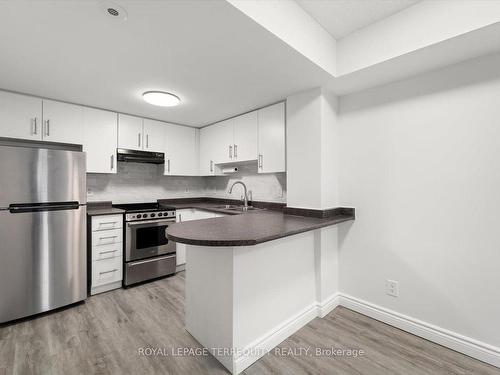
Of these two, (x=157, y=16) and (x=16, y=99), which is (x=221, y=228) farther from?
(x=16, y=99)

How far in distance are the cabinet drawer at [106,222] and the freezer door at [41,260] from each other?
0.53 ft

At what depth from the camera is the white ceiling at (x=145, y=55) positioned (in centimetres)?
130

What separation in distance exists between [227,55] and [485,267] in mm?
2379

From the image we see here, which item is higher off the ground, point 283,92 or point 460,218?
point 283,92

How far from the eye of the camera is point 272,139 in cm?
268

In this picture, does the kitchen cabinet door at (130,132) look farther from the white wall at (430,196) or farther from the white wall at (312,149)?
the white wall at (430,196)

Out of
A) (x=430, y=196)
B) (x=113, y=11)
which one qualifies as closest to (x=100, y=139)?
(x=113, y=11)

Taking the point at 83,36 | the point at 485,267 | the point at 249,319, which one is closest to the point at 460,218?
the point at 485,267

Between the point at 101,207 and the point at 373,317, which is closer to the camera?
the point at 373,317

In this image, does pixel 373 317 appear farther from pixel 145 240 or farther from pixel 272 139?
pixel 145 240

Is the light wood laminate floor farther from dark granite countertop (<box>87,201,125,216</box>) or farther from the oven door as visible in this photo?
dark granite countertop (<box>87,201,125,216</box>)

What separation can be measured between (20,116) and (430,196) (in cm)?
390

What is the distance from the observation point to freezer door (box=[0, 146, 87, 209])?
2.02 metres

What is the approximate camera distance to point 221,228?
1.64 metres
